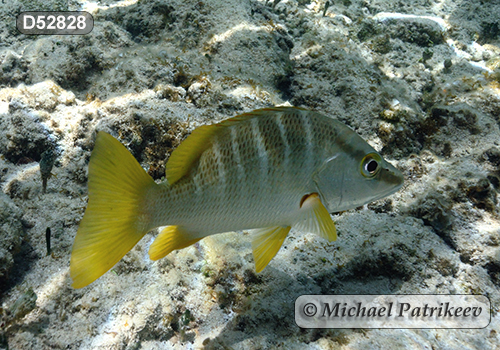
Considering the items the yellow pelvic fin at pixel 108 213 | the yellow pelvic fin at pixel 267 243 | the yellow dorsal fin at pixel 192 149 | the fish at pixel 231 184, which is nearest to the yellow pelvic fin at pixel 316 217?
the fish at pixel 231 184

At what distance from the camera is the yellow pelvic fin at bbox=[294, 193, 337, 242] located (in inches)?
58.4

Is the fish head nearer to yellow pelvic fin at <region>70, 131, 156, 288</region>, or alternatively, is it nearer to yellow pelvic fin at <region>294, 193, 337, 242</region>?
yellow pelvic fin at <region>294, 193, 337, 242</region>

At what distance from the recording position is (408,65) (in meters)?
5.35

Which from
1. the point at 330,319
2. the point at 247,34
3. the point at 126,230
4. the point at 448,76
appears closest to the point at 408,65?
the point at 448,76

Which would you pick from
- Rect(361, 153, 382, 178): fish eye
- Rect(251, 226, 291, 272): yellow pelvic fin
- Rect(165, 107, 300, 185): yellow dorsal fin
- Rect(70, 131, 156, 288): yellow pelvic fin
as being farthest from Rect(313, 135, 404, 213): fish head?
Rect(70, 131, 156, 288): yellow pelvic fin

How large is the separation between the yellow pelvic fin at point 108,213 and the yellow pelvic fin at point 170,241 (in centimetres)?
12

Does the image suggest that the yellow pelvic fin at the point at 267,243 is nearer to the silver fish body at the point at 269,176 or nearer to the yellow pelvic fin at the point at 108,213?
the silver fish body at the point at 269,176

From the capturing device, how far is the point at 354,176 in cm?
151

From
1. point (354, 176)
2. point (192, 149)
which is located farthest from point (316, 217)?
point (192, 149)

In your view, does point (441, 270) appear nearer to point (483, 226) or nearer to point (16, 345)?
point (483, 226)

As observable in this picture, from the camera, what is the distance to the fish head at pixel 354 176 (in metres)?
1.49

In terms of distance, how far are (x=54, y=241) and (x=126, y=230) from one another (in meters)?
1.54

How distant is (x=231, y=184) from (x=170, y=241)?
18.2 inches

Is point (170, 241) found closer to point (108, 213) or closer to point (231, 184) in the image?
point (108, 213)
